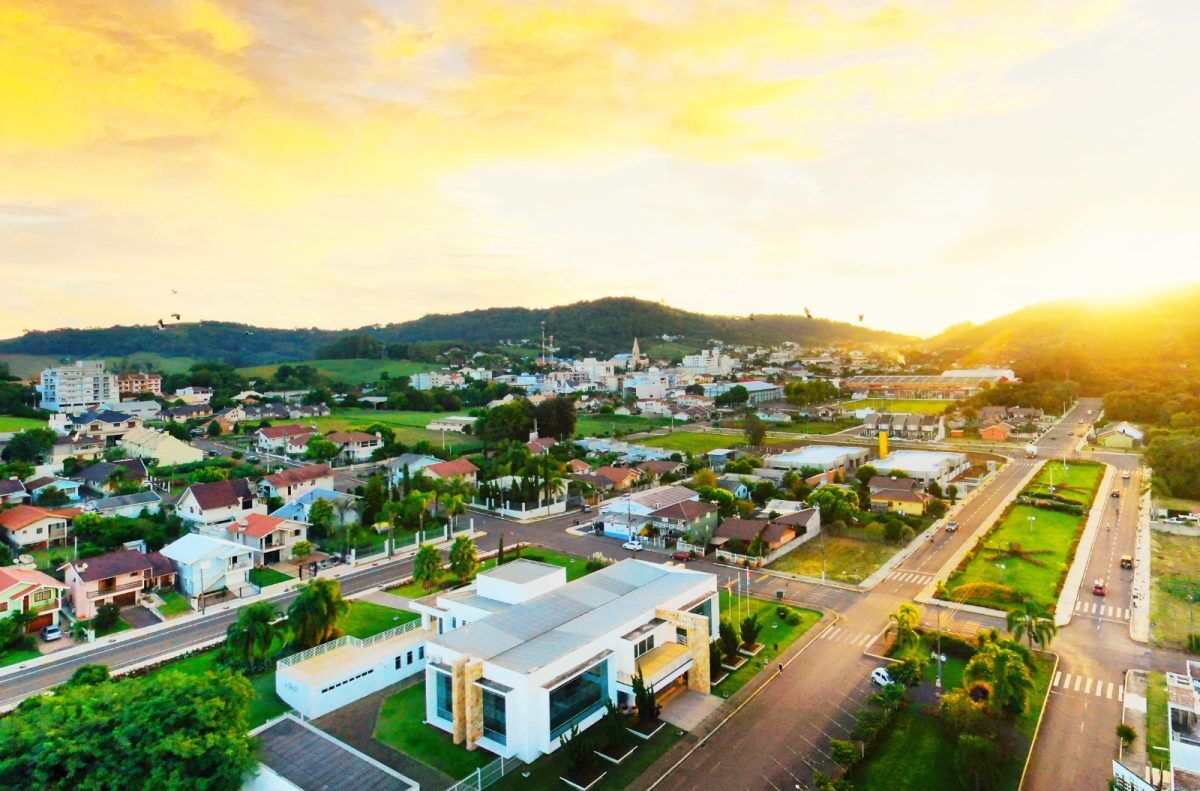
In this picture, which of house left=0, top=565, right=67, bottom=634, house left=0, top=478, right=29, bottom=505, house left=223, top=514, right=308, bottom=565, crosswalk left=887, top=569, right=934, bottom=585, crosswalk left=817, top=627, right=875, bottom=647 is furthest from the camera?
house left=0, top=478, right=29, bottom=505

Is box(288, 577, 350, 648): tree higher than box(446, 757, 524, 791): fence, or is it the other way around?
box(288, 577, 350, 648): tree

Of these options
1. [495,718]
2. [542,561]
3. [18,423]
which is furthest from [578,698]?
[18,423]

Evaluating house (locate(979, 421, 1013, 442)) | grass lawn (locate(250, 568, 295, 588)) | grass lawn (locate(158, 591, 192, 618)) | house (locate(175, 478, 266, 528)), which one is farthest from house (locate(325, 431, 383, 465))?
house (locate(979, 421, 1013, 442))

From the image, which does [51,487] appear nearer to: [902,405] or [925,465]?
[925,465]

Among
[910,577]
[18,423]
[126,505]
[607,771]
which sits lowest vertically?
[607,771]

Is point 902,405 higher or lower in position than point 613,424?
higher

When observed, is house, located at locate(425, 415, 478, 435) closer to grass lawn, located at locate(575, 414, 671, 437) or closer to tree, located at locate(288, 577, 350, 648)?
grass lawn, located at locate(575, 414, 671, 437)
